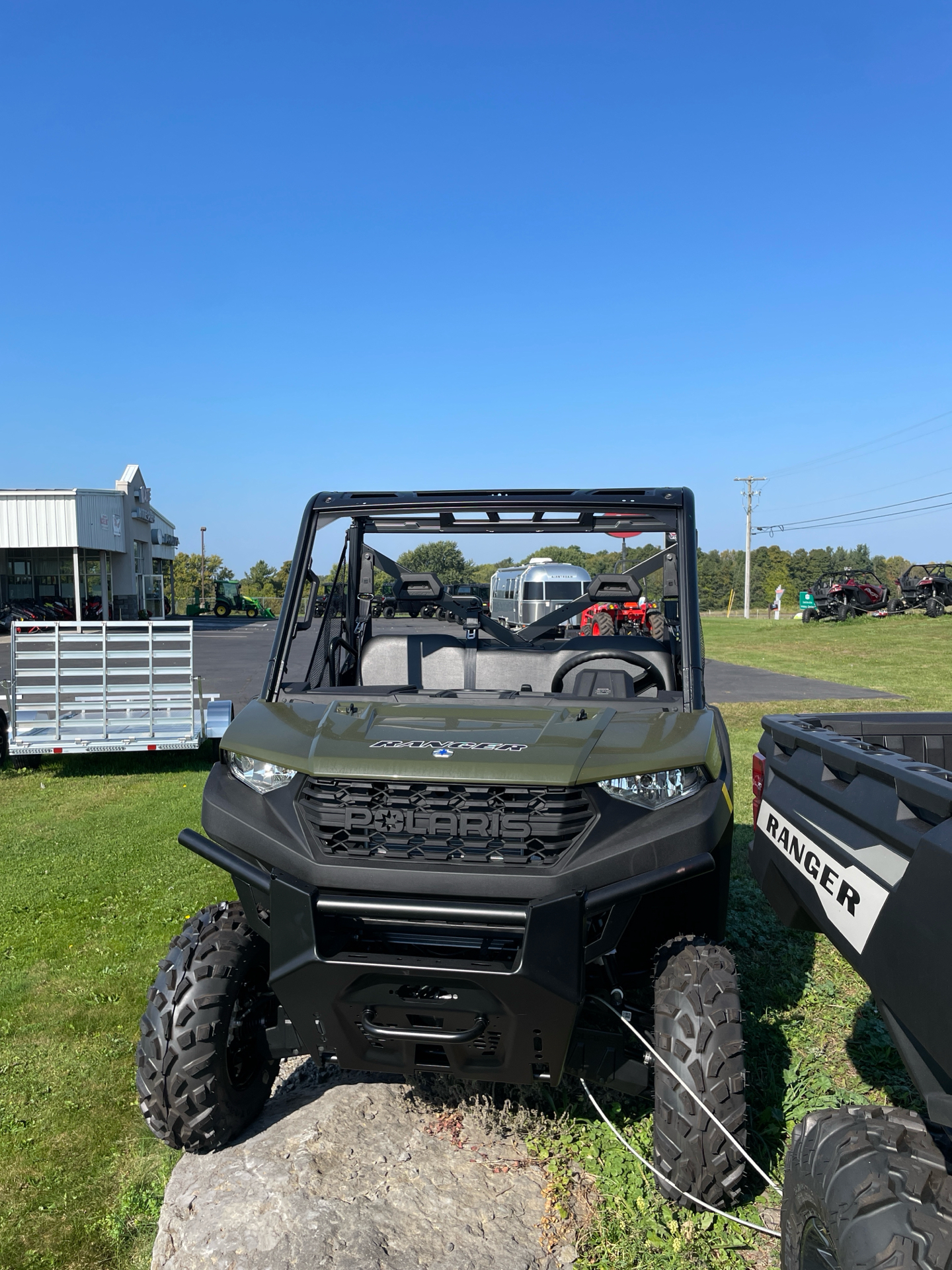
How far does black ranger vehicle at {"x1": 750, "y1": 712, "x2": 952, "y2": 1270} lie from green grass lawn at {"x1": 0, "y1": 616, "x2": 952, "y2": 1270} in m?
1.07

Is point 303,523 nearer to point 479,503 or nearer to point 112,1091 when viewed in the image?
point 479,503

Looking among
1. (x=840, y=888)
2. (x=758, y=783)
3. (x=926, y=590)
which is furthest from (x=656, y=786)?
(x=926, y=590)

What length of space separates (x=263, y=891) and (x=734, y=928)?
3.32 meters

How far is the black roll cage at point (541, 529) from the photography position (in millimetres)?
3586

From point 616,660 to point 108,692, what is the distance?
6801 millimetres

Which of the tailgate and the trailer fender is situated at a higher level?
the tailgate

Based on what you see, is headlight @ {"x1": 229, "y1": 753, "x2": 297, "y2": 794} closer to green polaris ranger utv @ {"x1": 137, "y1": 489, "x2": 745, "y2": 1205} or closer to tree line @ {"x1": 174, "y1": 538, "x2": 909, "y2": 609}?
green polaris ranger utv @ {"x1": 137, "y1": 489, "x2": 745, "y2": 1205}

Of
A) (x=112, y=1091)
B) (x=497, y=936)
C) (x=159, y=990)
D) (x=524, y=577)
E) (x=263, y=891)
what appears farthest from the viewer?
(x=524, y=577)

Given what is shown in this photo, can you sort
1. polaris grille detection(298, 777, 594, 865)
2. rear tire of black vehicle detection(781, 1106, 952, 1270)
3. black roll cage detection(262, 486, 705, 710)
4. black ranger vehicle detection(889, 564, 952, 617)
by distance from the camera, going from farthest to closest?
black ranger vehicle detection(889, 564, 952, 617), black roll cage detection(262, 486, 705, 710), polaris grille detection(298, 777, 594, 865), rear tire of black vehicle detection(781, 1106, 952, 1270)

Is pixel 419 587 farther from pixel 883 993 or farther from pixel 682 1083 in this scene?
pixel 883 993

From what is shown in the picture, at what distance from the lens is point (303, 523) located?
388 cm

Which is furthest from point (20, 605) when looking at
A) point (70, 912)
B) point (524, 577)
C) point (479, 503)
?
point (479, 503)

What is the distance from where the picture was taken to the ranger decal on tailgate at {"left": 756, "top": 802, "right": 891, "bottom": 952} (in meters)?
2.04

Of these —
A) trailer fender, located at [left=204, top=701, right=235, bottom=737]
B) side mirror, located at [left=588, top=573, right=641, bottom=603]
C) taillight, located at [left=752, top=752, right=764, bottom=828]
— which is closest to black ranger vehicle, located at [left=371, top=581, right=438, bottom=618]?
side mirror, located at [left=588, top=573, right=641, bottom=603]
